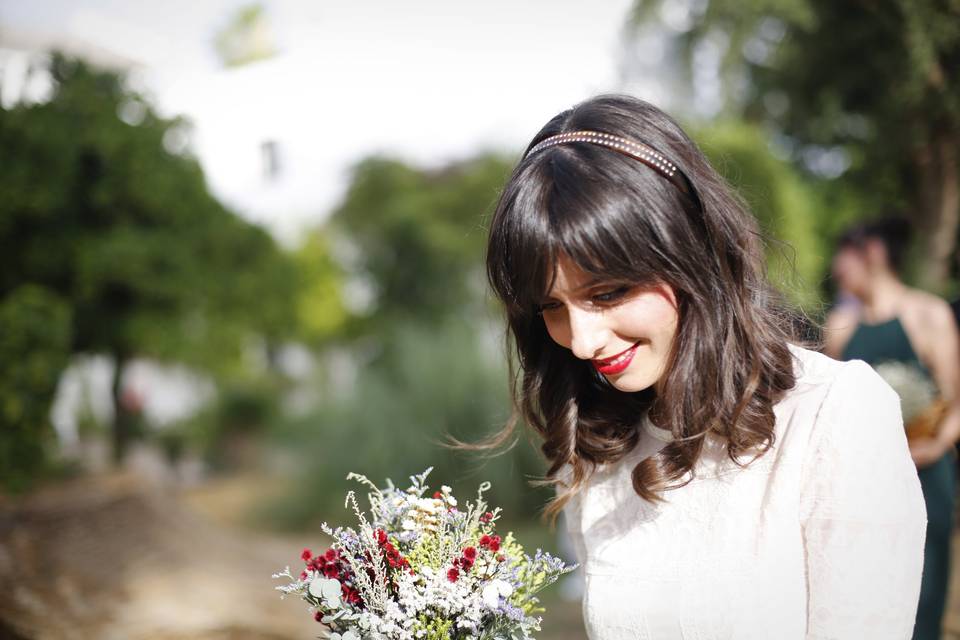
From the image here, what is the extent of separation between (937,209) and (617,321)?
591 cm

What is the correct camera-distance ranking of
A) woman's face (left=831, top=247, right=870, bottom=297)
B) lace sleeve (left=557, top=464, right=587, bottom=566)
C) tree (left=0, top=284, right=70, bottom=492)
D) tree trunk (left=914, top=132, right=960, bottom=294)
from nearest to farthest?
lace sleeve (left=557, top=464, right=587, bottom=566) → tree (left=0, top=284, right=70, bottom=492) → woman's face (left=831, top=247, right=870, bottom=297) → tree trunk (left=914, top=132, right=960, bottom=294)

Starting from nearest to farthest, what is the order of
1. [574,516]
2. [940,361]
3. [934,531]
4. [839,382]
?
[839,382]
[574,516]
[934,531]
[940,361]

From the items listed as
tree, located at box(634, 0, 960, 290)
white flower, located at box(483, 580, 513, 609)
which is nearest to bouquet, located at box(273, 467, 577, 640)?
white flower, located at box(483, 580, 513, 609)

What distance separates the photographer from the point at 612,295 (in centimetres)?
145

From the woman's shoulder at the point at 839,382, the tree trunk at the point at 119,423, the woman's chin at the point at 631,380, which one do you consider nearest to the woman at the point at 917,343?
the woman's shoulder at the point at 839,382

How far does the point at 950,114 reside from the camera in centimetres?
466

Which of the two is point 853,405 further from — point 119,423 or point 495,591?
point 119,423

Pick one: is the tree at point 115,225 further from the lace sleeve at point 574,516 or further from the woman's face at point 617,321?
the woman's face at point 617,321

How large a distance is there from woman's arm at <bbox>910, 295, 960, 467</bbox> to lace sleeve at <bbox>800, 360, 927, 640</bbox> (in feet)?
7.57

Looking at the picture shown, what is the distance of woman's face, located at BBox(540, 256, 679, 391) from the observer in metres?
1.44

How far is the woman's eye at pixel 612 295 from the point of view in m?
1.44

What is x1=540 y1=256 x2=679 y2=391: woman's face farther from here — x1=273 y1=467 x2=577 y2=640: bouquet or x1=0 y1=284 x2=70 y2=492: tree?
x1=0 y1=284 x2=70 y2=492: tree

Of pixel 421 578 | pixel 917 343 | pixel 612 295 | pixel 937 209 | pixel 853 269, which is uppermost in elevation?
pixel 937 209

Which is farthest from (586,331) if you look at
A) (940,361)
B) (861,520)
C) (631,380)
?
(940,361)
